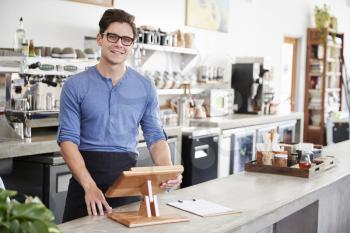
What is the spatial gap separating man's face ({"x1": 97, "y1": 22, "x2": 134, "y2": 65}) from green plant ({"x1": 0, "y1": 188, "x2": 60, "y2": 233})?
1273 mm

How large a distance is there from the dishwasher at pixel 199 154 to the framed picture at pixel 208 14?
1.70 m

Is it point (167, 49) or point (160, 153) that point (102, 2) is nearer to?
point (167, 49)

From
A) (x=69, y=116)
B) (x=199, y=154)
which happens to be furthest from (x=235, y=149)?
(x=69, y=116)

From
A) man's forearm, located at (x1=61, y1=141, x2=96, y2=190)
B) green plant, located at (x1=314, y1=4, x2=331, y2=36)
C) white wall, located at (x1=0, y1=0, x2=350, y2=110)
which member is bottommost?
man's forearm, located at (x1=61, y1=141, x2=96, y2=190)

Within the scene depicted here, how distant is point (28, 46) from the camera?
424cm

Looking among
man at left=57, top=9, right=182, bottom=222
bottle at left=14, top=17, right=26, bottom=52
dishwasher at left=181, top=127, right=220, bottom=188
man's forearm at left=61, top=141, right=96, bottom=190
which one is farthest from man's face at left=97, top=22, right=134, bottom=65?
dishwasher at left=181, top=127, right=220, bottom=188

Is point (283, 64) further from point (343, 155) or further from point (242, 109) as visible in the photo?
point (343, 155)

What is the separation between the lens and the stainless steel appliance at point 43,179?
396cm

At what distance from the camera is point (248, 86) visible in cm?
755

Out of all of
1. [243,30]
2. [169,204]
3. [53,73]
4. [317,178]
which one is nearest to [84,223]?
[169,204]

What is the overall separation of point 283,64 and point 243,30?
1.88m

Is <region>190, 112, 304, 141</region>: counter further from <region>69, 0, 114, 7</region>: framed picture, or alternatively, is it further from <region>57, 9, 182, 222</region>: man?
<region>57, 9, 182, 222</region>: man

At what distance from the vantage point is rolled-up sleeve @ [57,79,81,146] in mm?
2559

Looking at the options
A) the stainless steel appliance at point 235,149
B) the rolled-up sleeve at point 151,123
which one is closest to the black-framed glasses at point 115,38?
the rolled-up sleeve at point 151,123
